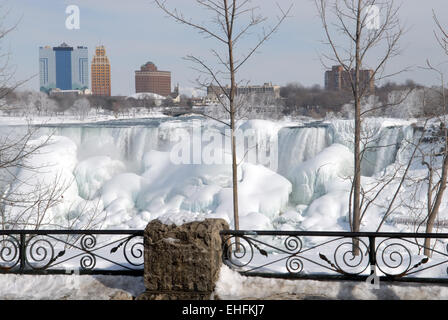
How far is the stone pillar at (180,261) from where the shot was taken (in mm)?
4293

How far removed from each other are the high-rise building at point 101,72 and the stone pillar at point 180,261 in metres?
38.8

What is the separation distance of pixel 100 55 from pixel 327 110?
69.7 feet

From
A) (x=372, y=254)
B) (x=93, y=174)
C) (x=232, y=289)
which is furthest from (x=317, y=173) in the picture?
(x=232, y=289)

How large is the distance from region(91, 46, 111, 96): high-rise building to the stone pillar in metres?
38.8

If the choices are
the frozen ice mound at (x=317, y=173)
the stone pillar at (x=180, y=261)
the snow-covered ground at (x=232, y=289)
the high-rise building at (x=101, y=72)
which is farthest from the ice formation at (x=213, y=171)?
the high-rise building at (x=101, y=72)

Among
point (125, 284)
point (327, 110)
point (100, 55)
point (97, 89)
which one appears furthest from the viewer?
point (97, 89)

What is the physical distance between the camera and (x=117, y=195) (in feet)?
74.6

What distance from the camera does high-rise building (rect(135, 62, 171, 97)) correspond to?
3146 inches

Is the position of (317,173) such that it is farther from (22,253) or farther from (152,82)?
(152,82)

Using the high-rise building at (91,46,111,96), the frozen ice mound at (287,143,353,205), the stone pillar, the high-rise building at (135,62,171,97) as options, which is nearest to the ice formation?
the frozen ice mound at (287,143,353,205)

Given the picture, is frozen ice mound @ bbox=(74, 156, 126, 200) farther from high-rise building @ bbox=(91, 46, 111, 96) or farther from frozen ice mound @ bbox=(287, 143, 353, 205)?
high-rise building @ bbox=(91, 46, 111, 96)

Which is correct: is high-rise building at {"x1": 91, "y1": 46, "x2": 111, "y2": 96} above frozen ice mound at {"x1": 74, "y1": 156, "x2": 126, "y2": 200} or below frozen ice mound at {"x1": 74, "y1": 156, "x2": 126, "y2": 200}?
above

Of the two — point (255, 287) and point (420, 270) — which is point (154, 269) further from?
point (420, 270)
